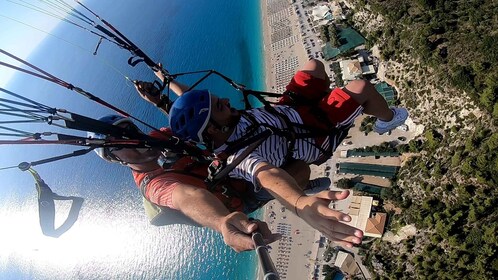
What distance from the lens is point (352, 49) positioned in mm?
12164

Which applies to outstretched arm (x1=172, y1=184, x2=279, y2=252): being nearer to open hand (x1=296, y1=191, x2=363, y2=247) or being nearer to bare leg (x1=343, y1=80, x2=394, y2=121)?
open hand (x1=296, y1=191, x2=363, y2=247)

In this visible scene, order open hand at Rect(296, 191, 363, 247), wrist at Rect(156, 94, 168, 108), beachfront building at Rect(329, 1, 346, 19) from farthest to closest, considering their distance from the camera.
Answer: beachfront building at Rect(329, 1, 346, 19), wrist at Rect(156, 94, 168, 108), open hand at Rect(296, 191, 363, 247)

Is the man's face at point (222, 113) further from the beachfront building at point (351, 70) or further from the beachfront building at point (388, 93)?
the beachfront building at point (351, 70)

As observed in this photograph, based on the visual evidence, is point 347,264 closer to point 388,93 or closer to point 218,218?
point 388,93

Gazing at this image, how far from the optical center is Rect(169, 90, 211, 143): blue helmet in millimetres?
2000

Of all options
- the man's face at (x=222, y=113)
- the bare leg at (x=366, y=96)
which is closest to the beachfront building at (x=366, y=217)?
the bare leg at (x=366, y=96)

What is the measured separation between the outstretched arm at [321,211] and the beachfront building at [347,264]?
27.4 feet

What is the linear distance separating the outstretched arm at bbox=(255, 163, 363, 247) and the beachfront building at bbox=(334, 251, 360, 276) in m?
8.36

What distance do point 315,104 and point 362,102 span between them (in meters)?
0.30

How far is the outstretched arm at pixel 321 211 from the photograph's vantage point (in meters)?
1.17

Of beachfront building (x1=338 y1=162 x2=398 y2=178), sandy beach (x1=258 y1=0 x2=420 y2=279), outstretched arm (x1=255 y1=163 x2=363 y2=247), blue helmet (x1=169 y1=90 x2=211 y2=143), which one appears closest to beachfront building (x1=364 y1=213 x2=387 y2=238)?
sandy beach (x1=258 y1=0 x2=420 y2=279)

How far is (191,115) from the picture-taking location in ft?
6.60

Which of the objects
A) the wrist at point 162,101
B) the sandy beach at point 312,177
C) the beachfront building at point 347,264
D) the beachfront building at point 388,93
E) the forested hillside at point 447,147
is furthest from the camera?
the beachfront building at point 388,93

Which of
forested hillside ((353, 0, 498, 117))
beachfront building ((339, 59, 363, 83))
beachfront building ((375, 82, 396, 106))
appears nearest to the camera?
forested hillside ((353, 0, 498, 117))
